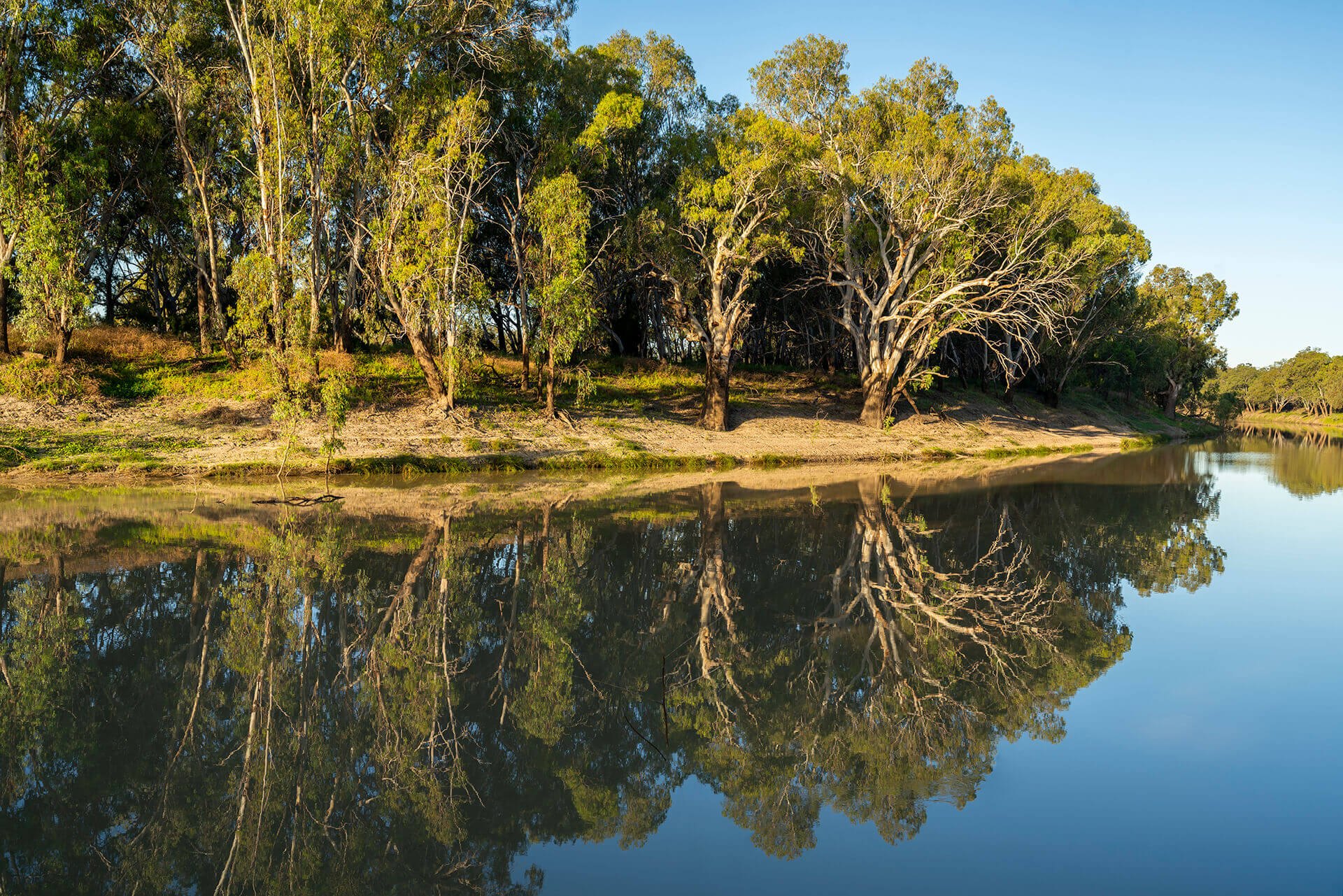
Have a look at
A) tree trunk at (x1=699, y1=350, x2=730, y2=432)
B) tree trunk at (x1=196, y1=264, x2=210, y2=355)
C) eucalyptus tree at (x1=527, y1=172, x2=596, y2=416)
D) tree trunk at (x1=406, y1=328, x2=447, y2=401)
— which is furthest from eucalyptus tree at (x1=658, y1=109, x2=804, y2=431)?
tree trunk at (x1=196, y1=264, x2=210, y2=355)

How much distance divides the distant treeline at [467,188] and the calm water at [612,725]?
44.6 ft

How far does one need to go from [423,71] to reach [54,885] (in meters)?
31.0

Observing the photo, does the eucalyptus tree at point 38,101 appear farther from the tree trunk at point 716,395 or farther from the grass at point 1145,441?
the grass at point 1145,441

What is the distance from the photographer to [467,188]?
31031 millimetres

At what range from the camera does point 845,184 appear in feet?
116

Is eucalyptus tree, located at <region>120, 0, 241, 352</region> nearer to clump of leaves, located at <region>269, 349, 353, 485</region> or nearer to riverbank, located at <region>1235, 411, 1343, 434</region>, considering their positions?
clump of leaves, located at <region>269, 349, 353, 485</region>

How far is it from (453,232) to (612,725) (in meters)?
24.0

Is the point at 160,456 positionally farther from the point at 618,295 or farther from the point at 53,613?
the point at 618,295

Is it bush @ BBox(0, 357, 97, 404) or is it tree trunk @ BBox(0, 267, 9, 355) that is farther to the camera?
tree trunk @ BBox(0, 267, 9, 355)

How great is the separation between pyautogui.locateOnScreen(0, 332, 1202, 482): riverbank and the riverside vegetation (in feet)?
0.57

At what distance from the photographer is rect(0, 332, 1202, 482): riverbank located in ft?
77.5

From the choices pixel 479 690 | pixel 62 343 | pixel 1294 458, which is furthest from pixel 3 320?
pixel 1294 458

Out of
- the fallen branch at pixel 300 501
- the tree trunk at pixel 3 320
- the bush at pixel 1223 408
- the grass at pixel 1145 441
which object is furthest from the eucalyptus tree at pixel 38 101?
the bush at pixel 1223 408

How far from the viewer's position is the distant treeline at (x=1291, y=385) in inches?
A: 4328
